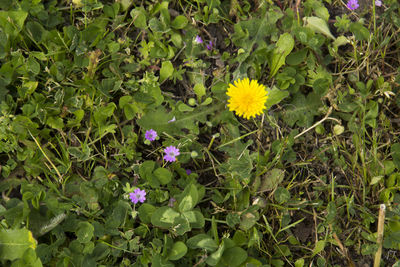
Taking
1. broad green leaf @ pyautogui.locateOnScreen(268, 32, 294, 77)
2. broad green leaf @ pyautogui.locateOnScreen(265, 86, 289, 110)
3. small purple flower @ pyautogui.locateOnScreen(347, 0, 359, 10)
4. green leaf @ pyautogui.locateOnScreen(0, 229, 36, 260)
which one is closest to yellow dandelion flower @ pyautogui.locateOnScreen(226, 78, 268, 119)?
broad green leaf @ pyautogui.locateOnScreen(265, 86, 289, 110)

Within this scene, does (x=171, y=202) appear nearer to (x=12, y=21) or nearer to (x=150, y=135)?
(x=150, y=135)

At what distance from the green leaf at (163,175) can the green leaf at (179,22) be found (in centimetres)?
100

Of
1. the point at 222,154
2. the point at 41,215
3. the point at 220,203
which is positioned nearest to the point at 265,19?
the point at 222,154

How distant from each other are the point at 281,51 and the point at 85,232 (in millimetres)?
1660

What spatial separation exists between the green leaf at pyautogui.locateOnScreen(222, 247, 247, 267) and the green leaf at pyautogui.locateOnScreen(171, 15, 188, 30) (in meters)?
1.49

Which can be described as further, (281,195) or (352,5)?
(352,5)

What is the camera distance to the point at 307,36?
8.63ft

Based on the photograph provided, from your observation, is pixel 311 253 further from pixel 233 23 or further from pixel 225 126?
pixel 233 23

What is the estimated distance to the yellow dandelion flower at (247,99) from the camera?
2.34 meters

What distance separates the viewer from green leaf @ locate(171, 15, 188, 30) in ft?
8.51

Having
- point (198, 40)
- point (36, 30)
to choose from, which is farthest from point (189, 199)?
point (36, 30)

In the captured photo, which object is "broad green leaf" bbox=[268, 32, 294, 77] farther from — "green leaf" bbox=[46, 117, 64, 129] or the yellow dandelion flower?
"green leaf" bbox=[46, 117, 64, 129]

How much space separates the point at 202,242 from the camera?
216 centimetres

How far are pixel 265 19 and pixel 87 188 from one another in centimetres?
161
